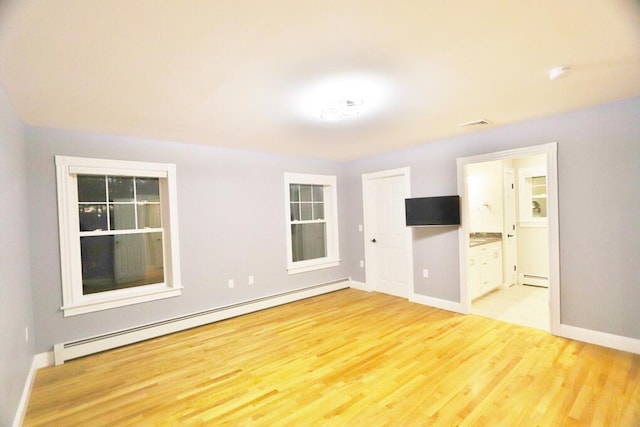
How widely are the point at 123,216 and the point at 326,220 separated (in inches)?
130

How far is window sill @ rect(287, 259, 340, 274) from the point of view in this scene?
496cm

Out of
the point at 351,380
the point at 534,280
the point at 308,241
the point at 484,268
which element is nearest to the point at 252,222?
the point at 308,241

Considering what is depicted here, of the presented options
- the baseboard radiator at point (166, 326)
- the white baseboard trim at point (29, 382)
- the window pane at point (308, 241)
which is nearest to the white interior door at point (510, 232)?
the window pane at point (308, 241)

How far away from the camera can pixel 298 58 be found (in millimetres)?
1901

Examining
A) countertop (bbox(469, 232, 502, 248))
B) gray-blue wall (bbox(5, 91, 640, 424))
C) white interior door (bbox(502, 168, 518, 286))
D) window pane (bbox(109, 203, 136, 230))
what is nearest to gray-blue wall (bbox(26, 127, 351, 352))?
gray-blue wall (bbox(5, 91, 640, 424))

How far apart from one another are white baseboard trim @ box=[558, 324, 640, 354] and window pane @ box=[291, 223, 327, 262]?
11.8 ft

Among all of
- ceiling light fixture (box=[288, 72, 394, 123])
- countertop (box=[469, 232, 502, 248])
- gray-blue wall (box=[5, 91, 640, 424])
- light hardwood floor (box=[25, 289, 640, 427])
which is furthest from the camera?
countertop (box=[469, 232, 502, 248])

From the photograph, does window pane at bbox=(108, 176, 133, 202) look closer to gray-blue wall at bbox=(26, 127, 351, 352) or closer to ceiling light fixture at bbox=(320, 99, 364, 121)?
gray-blue wall at bbox=(26, 127, 351, 352)

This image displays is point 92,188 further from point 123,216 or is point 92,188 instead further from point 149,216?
point 149,216

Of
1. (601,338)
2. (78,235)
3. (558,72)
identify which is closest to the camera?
(558,72)

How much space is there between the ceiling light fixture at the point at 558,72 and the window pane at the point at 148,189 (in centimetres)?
429

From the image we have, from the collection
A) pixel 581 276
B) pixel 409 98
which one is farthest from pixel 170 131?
pixel 581 276

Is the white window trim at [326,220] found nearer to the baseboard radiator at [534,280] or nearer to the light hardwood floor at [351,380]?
the light hardwood floor at [351,380]

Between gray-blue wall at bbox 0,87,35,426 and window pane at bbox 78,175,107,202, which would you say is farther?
window pane at bbox 78,175,107,202
